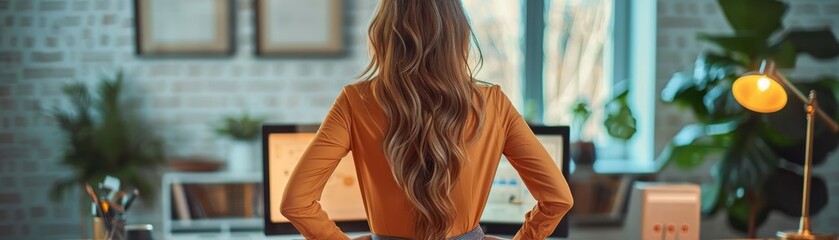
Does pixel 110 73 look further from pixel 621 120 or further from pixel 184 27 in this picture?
pixel 621 120

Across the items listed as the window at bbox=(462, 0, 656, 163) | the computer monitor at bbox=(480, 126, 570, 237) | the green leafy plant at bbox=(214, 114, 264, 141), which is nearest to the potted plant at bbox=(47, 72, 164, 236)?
the green leafy plant at bbox=(214, 114, 264, 141)

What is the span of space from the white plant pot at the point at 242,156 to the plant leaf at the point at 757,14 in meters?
2.18

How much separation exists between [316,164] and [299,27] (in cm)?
273

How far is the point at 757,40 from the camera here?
3.35 meters

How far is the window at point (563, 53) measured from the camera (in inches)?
175

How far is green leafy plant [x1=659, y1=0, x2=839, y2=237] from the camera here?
3.33 metres

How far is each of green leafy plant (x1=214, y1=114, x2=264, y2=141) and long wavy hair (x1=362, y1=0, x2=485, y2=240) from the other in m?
2.57

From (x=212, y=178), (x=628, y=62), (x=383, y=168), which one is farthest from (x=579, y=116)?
(x=383, y=168)

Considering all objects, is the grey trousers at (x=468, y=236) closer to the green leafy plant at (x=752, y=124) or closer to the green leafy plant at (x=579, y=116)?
the green leafy plant at (x=752, y=124)

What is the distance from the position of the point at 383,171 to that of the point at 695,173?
127 inches

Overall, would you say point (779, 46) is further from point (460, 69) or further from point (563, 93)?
point (460, 69)

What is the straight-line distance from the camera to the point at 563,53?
4.49 metres

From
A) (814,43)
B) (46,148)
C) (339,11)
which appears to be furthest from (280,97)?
(814,43)

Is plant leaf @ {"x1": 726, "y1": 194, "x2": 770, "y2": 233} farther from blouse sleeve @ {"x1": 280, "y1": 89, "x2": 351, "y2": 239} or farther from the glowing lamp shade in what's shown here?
blouse sleeve @ {"x1": 280, "y1": 89, "x2": 351, "y2": 239}
